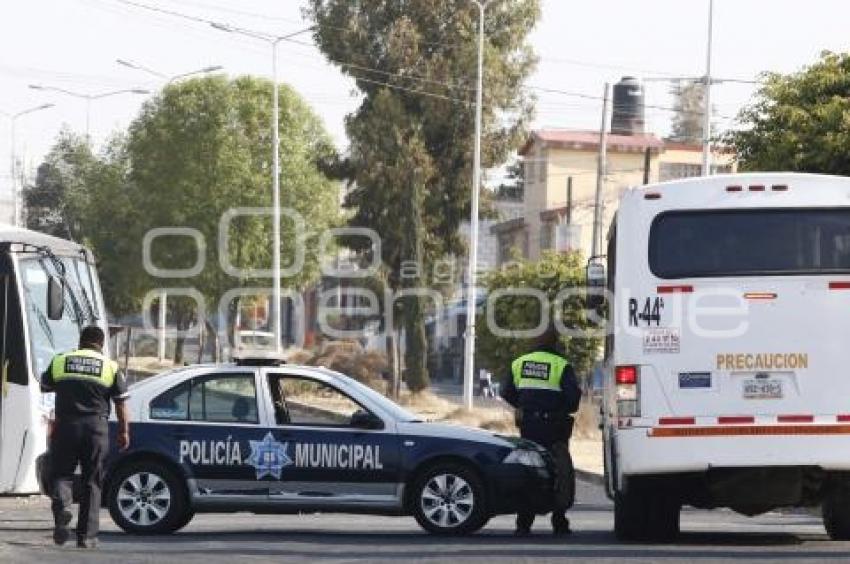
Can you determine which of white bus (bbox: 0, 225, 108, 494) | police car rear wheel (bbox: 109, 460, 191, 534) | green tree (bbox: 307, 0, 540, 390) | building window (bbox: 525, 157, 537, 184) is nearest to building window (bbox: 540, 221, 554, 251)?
building window (bbox: 525, 157, 537, 184)

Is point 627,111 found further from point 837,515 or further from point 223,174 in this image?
point 837,515

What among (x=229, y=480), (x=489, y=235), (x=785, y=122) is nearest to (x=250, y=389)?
(x=229, y=480)

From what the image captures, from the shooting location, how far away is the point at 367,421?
693 inches

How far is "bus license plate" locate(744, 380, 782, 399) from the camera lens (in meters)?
15.7

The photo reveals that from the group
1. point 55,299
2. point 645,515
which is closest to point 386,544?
point 645,515

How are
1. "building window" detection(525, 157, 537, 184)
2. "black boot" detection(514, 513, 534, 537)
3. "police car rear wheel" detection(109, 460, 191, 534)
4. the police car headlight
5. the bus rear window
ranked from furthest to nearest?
1. "building window" detection(525, 157, 537, 184)
2. "black boot" detection(514, 513, 534, 537)
3. the police car headlight
4. "police car rear wheel" detection(109, 460, 191, 534)
5. the bus rear window

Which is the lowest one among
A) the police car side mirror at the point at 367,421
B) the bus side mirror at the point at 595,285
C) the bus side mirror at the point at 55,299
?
the police car side mirror at the point at 367,421

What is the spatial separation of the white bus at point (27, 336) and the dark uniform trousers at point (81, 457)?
20.5 feet

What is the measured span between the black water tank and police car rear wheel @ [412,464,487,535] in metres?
73.8

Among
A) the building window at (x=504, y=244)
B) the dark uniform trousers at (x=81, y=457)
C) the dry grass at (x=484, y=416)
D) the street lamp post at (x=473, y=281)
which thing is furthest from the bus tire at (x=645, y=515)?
the building window at (x=504, y=244)

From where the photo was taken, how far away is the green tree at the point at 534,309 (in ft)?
136

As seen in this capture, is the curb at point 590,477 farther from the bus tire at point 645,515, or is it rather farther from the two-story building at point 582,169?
the two-story building at point 582,169

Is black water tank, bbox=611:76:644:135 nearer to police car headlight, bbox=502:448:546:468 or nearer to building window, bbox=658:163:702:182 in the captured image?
building window, bbox=658:163:702:182

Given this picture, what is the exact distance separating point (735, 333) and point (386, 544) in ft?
10.6
